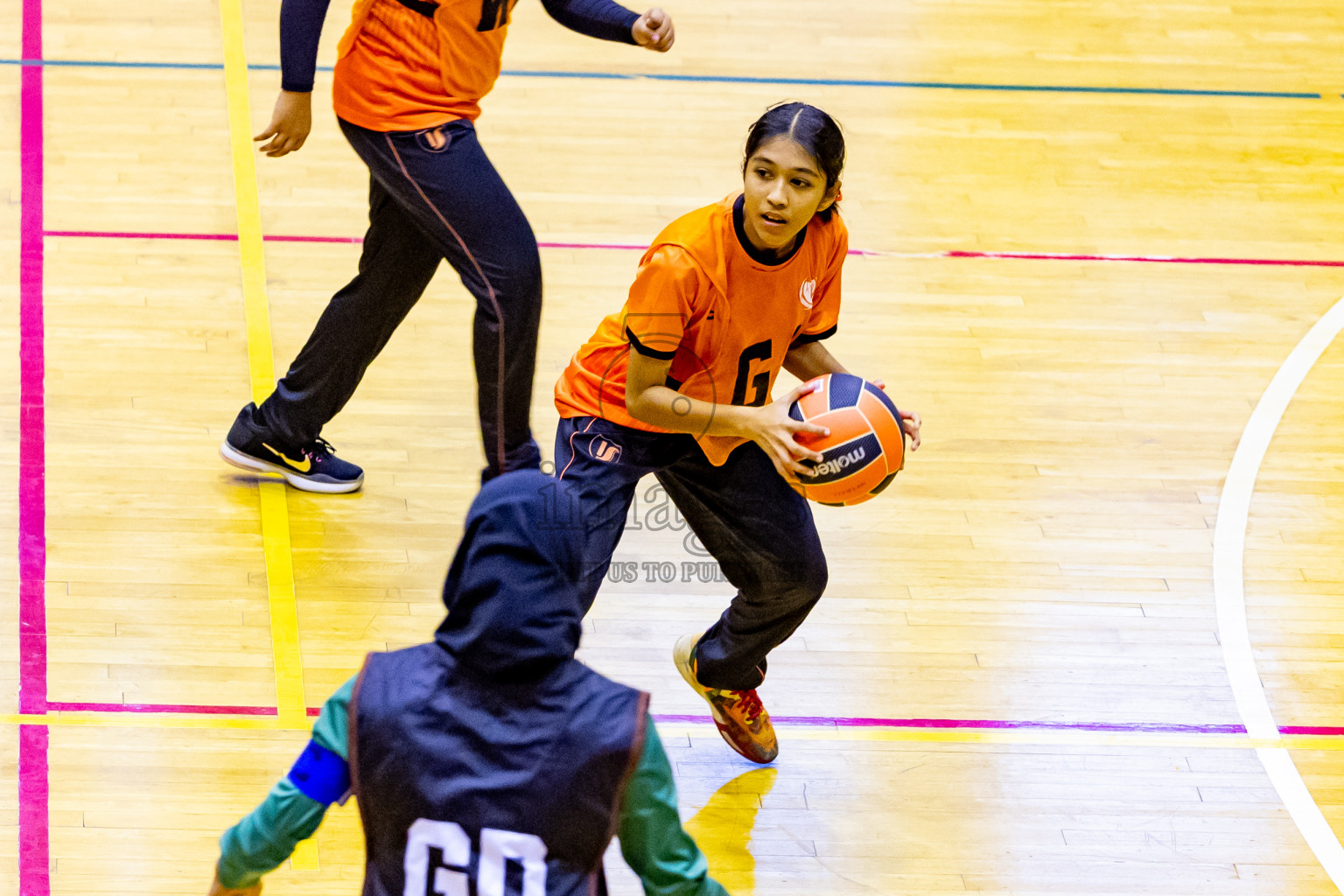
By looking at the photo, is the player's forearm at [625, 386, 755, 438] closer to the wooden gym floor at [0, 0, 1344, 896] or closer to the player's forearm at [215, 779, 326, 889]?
the wooden gym floor at [0, 0, 1344, 896]

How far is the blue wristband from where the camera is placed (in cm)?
226

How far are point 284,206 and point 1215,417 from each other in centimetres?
356

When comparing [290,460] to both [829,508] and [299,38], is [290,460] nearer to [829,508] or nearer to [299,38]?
[299,38]

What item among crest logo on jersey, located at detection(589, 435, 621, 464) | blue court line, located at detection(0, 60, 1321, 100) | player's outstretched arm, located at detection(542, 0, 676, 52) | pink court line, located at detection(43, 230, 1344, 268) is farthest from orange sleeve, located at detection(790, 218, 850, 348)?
blue court line, located at detection(0, 60, 1321, 100)

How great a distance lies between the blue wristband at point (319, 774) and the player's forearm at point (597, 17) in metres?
2.50

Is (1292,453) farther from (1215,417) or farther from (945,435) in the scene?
(945,435)

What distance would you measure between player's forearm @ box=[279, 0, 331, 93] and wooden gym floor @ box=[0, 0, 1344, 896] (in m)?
1.28

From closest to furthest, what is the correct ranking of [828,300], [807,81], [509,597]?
[509,597] < [828,300] < [807,81]

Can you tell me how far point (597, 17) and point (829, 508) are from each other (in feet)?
5.53

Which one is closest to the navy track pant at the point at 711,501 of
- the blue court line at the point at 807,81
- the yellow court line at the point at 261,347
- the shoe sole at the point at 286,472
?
the yellow court line at the point at 261,347

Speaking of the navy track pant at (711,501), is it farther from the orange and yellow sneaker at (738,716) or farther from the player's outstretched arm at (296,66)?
the player's outstretched arm at (296,66)

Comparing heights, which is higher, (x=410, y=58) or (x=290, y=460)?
(x=410, y=58)

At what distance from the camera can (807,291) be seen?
A: 11.4ft

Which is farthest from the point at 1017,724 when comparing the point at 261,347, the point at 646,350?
the point at 261,347
